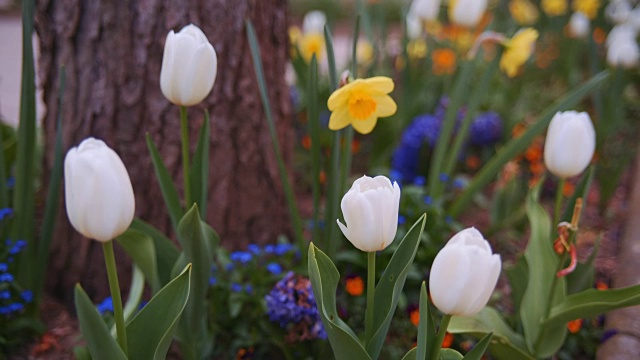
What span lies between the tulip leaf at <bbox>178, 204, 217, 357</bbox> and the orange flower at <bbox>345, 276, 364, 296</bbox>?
41 cm

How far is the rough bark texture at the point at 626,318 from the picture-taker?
1.52m

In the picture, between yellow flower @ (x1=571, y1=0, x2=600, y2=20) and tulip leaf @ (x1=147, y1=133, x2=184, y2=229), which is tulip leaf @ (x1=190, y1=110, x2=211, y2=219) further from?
yellow flower @ (x1=571, y1=0, x2=600, y2=20)

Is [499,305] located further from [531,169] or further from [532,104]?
[532,104]

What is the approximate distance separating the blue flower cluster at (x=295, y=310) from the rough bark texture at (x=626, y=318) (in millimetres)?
695

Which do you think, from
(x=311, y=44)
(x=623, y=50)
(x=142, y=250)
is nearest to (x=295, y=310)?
(x=142, y=250)

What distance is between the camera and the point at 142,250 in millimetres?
1324

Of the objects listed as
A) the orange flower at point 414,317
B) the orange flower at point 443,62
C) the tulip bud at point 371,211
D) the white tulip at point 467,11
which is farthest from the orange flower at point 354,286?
the orange flower at point 443,62

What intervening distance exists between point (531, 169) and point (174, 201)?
70.3 inches

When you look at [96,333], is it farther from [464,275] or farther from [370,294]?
[464,275]

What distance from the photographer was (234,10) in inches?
66.2

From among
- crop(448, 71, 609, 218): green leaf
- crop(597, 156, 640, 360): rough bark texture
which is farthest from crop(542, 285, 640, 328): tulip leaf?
crop(448, 71, 609, 218): green leaf

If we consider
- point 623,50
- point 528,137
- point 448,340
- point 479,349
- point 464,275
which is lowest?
point 448,340

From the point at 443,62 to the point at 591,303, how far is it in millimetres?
2269

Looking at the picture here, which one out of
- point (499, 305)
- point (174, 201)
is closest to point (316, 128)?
point (174, 201)
